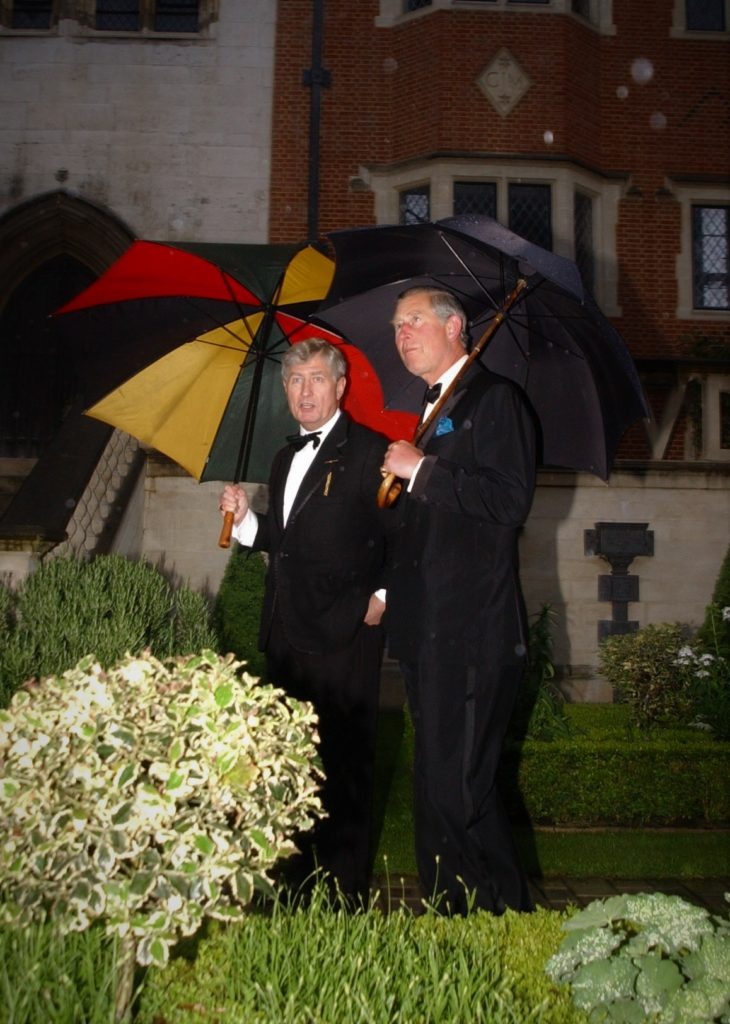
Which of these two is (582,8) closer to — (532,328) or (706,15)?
(706,15)

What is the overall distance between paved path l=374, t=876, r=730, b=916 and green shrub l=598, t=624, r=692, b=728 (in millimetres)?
2579

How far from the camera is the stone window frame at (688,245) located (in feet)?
46.5

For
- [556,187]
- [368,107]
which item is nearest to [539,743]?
[556,187]

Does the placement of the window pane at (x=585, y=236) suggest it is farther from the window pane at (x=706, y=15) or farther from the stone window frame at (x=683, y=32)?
the window pane at (x=706, y=15)

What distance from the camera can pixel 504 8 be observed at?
45.4 ft

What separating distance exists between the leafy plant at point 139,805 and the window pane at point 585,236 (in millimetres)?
12640

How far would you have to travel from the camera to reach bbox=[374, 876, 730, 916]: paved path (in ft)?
16.5

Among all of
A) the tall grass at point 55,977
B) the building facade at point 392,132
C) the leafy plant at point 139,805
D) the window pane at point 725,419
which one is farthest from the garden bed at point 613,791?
the building facade at point 392,132

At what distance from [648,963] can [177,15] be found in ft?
49.5

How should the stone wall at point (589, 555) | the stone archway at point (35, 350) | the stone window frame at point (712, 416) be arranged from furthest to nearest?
the stone archway at point (35, 350) → the stone window frame at point (712, 416) → the stone wall at point (589, 555)

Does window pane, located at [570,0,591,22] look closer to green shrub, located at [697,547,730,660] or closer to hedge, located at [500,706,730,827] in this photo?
green shrub, located at [697,547,730,660]

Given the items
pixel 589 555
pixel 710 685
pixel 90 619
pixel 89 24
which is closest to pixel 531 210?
pixel 589 555

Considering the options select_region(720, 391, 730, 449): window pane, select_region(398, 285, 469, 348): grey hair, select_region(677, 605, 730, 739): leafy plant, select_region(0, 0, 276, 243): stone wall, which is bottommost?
select_region(677, 605, 730, 739): leafy plant

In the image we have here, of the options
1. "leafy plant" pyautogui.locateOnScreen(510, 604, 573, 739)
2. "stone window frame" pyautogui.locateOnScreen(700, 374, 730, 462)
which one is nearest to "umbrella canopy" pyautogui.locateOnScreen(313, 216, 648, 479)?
"leafy plant" pyautogui.locateOnScreen(510, 604, 573, 739)
